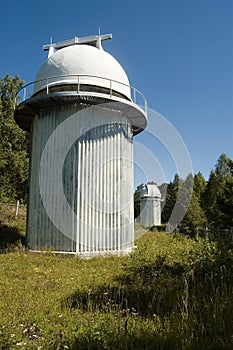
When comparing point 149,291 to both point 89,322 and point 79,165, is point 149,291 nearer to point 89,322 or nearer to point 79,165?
point 89,322

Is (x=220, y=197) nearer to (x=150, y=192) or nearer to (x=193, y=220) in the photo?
(x=193, y=220)

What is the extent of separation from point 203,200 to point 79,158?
92.9 ft

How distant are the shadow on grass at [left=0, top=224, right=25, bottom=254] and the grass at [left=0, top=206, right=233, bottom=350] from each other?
6.65 ft

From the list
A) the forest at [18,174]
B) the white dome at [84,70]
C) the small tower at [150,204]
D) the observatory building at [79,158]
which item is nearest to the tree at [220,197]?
the forest at [18,174]

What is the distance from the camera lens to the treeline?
25942 mm

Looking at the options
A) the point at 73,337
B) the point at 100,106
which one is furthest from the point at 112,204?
the point at 73,337

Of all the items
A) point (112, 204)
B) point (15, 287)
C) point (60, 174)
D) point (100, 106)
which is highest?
point (100, 106)

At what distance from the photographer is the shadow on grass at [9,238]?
11.1 meters

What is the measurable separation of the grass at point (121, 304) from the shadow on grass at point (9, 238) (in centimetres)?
203

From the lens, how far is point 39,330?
398 centimetres

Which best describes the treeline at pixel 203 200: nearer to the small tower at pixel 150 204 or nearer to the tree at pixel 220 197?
the tree at pixel 220 197

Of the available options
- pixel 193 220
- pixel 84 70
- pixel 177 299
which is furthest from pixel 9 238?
pixel 193 220

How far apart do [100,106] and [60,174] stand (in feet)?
9.76

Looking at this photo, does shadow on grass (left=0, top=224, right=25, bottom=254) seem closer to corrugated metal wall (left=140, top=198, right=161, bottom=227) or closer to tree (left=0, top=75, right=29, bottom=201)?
tree (left=0, top=75, right=29, bottom=201)
